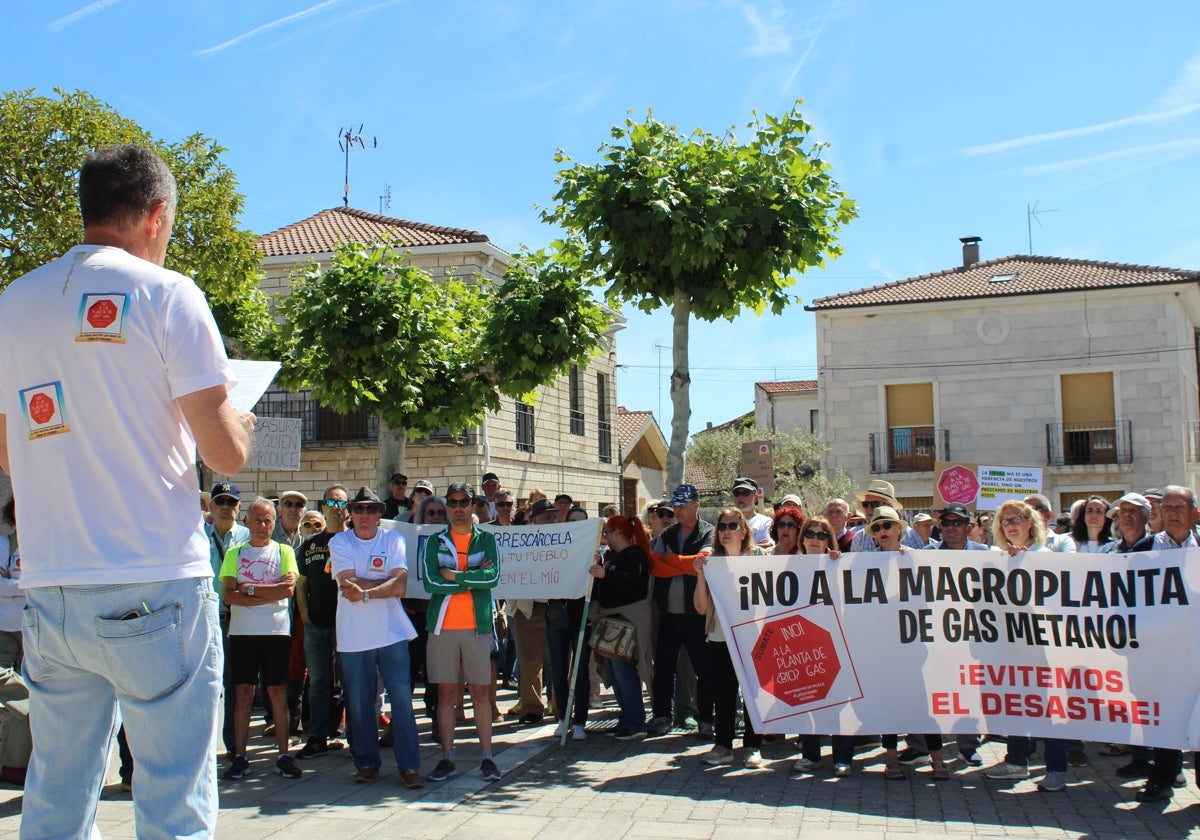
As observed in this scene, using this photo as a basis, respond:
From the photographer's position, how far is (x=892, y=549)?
26.3 feet

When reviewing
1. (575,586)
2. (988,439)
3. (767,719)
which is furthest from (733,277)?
(988,439)

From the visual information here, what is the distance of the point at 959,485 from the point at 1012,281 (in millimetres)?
23417

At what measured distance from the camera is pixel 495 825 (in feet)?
20.8

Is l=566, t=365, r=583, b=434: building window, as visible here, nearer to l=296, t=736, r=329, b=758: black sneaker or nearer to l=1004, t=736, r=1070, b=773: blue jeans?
l=296, t=736, r=329, b=758: black sneaker

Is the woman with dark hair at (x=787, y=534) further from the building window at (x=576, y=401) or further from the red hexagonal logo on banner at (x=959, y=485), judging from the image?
the building window at (x=576, y=401)

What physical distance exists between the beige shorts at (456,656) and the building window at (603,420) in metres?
27.4

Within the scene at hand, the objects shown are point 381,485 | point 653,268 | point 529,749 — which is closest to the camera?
point 529,749

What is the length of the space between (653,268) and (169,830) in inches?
365

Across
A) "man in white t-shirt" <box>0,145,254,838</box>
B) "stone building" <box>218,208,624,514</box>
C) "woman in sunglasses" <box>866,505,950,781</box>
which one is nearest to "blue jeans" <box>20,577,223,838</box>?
"man in white t-shirt" <box>0,145,254,838</box>

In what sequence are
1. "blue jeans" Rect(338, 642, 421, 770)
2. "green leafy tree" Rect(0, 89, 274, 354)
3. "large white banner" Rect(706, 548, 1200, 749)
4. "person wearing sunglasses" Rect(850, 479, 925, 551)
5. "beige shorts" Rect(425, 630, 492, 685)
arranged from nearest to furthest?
1. "large white banner" Rect(706, 548, 1200, 749)
2. "blue jeans" Rect(338, 642, 421, 770)
3. "beige shorts" Rect(425, 630, 492, 685)
4. "person wearing sunglasses" Rect(850, 479, 925, 551)
5. "green leafy tree" Rect(0, 89, 274, 354)

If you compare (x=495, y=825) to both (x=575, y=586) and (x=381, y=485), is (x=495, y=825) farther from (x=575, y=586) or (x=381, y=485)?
(x=381, y=485)

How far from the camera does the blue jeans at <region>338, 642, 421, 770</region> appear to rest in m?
7.43

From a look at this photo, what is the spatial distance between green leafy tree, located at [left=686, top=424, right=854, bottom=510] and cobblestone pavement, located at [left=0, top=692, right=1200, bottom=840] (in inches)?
842

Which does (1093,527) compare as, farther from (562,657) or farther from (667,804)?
(667,804)
